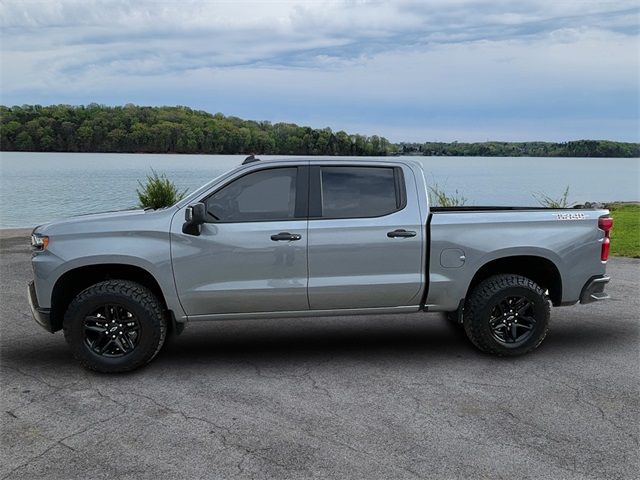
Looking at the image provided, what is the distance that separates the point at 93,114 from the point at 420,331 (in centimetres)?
4085

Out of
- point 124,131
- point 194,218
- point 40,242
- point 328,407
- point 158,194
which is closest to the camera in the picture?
point 328,407

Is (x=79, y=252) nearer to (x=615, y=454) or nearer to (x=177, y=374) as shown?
(x=177, y=374)

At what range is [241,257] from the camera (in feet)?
18.1

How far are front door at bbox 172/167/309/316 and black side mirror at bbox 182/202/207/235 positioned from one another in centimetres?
5

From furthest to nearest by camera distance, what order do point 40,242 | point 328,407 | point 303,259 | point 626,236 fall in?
point 626,236, point 303,259, point 40,242, point 328,407

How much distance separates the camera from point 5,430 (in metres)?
4.27

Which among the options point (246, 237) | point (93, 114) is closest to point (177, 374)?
point (246, 237)

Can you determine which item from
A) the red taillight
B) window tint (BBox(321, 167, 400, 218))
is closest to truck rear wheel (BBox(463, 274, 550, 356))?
the red taillight

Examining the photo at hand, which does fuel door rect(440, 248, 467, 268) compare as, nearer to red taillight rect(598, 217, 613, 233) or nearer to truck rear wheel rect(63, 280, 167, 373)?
red taillight rect(598, 217, 613, 233)

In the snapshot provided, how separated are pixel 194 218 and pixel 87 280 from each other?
1.32 m

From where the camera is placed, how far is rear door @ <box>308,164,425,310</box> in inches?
221

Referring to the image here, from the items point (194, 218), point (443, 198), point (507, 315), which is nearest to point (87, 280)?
point (194, 218)

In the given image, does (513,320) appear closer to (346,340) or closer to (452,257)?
(452,257)

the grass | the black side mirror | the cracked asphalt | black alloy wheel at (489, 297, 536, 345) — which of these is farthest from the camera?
the grass
